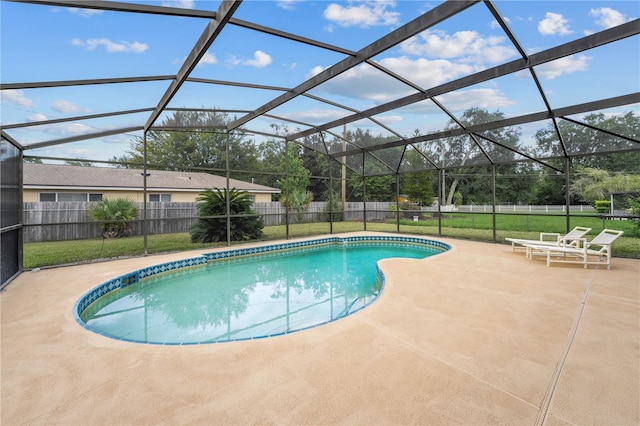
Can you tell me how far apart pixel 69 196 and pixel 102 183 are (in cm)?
108

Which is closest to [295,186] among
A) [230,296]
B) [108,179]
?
[108,179]

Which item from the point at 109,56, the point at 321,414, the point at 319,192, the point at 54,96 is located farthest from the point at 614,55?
the point at 319,192

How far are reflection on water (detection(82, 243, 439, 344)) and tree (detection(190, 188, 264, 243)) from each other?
76.1 inches

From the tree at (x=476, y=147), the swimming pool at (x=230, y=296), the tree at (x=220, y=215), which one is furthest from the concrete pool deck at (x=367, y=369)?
the tree at (x=220, y=215)

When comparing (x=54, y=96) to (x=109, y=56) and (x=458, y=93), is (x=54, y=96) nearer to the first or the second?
(x=109, y=56)

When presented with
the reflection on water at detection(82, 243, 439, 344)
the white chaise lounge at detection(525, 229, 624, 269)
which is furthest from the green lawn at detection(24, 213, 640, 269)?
the reflection on water at detection(82, 243, 439, 344)

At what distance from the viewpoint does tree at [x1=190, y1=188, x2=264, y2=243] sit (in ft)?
30.9

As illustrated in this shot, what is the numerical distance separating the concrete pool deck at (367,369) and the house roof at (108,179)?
18.6ft

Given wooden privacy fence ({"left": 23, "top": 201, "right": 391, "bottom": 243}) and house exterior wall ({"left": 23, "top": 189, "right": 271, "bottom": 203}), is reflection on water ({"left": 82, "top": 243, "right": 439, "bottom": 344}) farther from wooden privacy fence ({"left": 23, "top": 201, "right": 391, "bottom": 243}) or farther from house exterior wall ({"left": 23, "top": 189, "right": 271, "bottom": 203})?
house exterior wall ({"left": 23, "top": 189, "right": 271, "bottom": 203})

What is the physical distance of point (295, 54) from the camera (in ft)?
16.0

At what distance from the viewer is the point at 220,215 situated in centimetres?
932

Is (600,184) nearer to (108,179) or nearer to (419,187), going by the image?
(419,187)

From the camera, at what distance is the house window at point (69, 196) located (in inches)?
347

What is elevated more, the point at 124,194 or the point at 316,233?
the point at 124,194
